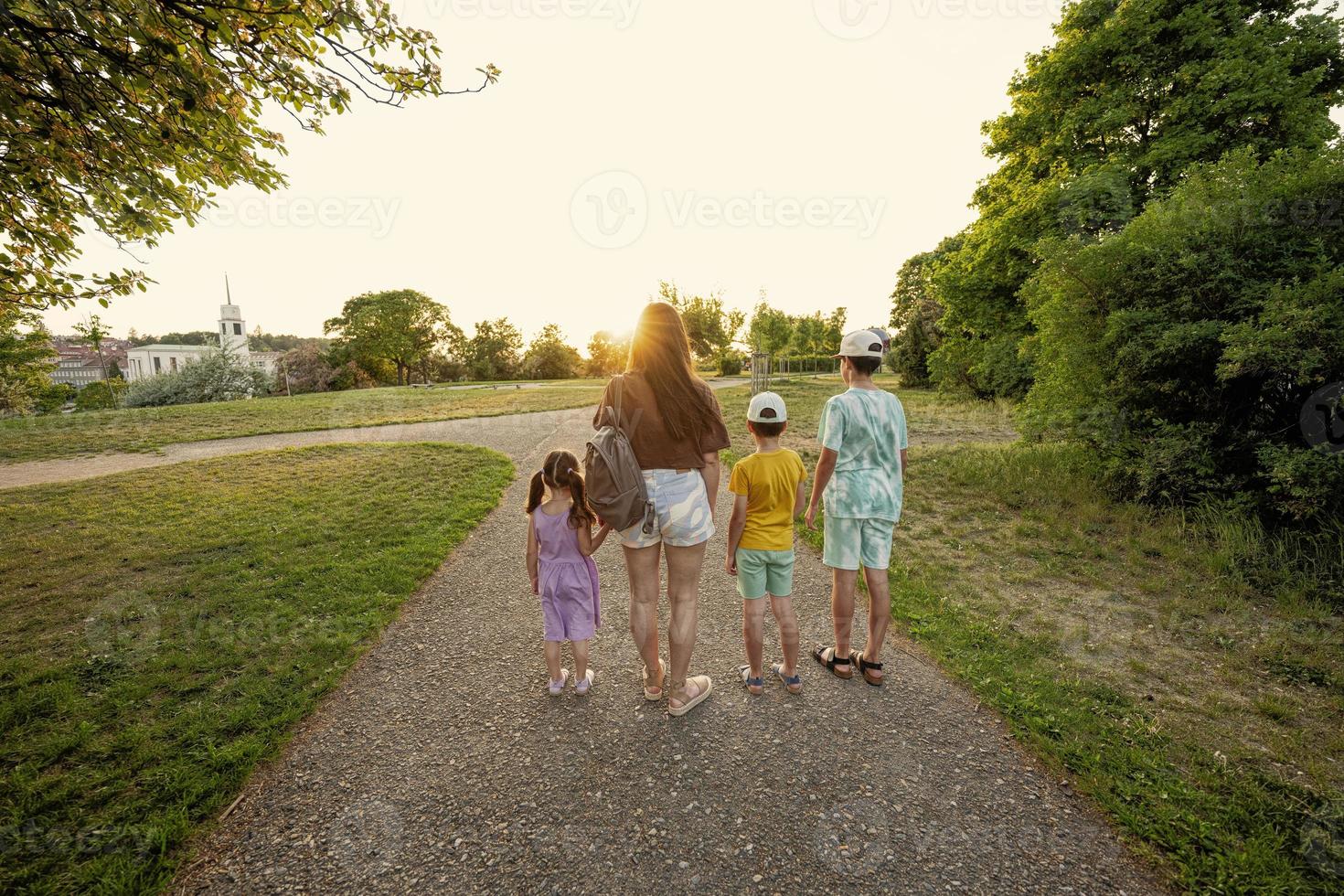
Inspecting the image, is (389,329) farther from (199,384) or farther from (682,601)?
(682,601)

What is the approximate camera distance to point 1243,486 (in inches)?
225

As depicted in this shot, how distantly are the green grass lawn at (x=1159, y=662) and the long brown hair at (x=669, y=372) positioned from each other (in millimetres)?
2778

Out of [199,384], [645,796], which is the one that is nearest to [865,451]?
[645,796]

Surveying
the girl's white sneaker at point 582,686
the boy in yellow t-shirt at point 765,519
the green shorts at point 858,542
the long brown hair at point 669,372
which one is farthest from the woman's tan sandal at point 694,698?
the long brown hair at point 669,372

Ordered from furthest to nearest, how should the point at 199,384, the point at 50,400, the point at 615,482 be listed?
the point at 199,384 < the point at 50,400 < the point at 615,482

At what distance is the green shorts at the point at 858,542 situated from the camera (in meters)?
3.31

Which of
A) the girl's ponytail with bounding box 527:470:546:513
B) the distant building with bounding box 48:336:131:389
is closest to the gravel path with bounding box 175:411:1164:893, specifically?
the girl's ponytail with bounding box 527:470:546:513

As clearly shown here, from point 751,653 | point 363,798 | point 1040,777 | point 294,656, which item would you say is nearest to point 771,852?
point 751,653

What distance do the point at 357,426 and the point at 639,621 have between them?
16.7m

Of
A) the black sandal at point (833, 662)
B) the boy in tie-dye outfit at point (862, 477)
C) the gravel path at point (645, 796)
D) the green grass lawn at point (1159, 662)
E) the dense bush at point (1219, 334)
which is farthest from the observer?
the dense bush at point (1219, 334)

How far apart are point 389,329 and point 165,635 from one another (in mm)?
54155

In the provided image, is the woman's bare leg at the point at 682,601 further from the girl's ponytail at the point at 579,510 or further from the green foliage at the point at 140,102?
the green foliage at the point at 140,102

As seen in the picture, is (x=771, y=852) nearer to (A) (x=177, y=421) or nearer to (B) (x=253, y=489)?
(B) (x=253, y=489)

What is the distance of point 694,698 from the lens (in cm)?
327
